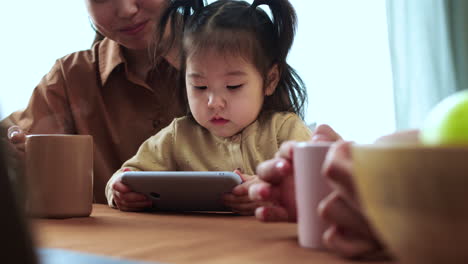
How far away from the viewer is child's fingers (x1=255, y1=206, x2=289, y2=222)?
686 mm

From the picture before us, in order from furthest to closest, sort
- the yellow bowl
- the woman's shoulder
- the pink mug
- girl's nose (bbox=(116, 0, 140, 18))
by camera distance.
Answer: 1. the woman's shoulder
2. girl's nose (bbox=(116, 0, 140, 18))
3. the pink mug
4. the yellow bowl

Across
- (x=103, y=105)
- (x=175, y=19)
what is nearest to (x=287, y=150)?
(x=175, y=19)

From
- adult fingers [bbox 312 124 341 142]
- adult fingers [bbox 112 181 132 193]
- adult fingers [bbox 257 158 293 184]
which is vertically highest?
adult fingers [bbox 312 124 341 142]

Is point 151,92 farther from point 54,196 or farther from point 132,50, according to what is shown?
point 54,196

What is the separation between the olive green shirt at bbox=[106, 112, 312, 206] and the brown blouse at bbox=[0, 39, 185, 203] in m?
0.32

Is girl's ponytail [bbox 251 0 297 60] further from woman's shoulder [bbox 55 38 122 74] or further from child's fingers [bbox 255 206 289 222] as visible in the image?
child's fingers [bbox 255 206 289 222]

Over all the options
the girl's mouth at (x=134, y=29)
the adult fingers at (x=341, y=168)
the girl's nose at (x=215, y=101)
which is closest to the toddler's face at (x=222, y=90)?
the girl's nose at (x=215, y=101)

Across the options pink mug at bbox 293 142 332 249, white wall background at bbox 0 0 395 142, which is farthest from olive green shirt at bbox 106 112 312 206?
white wall background at bbox 0 0 395 142

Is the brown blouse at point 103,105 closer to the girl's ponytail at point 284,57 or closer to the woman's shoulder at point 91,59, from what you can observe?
the woman's shoulder at point 91,59

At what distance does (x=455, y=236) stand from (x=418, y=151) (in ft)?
0.19

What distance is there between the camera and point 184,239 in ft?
2.07

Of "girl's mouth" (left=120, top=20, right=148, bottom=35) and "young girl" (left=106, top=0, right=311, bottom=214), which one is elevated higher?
"girl's mouth" (left=120, top=20, right=148, bottom=35)

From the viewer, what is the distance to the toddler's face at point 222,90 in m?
1.25

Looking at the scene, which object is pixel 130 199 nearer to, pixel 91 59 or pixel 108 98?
pixel 108 98
